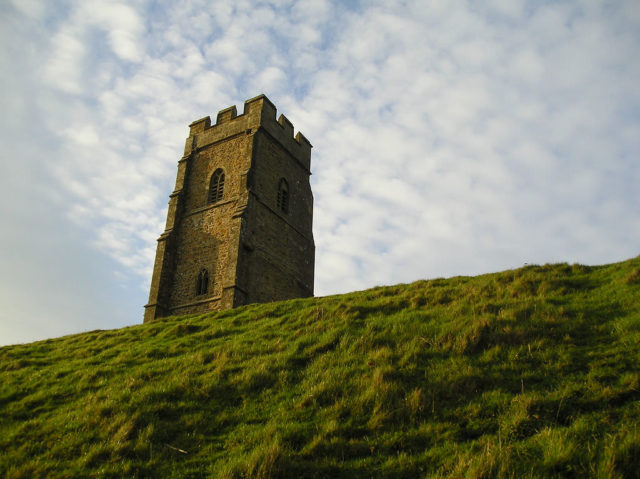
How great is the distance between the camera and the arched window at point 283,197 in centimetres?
2709

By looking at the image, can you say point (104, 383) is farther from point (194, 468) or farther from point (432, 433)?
point (432, 433)

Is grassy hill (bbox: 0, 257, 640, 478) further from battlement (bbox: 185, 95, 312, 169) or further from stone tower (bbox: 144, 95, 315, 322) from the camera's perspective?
battlement (bbox: 185, 95, 312, 169)

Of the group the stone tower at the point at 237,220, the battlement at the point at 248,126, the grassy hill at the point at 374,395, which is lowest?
the grassy hill at the point at 374,395

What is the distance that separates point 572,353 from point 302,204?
2198 cm

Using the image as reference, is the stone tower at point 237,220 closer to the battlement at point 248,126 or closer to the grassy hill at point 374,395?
the battlement at point 248,126

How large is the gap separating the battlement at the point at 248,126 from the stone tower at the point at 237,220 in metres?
0.06

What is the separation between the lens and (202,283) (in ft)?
78.0

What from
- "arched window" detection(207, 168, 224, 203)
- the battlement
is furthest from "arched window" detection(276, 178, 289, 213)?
"arched window" detection(207, 168, 224, 203)

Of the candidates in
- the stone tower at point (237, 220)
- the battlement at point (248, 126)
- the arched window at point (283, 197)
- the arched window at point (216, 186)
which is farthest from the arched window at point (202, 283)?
the battlement at point (248, 126)

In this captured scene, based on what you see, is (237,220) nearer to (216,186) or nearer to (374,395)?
(216,186)

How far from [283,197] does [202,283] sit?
22.1 ft

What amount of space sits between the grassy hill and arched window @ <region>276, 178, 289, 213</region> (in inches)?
574

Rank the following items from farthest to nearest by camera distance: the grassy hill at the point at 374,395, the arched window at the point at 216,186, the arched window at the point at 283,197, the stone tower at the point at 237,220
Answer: the arched window at the point at 283,197 < the arched window at the point at 216,186 < the stone tower at the point at 237,220 < the grassy hill at the point at 374,395

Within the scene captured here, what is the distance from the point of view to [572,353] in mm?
8016
